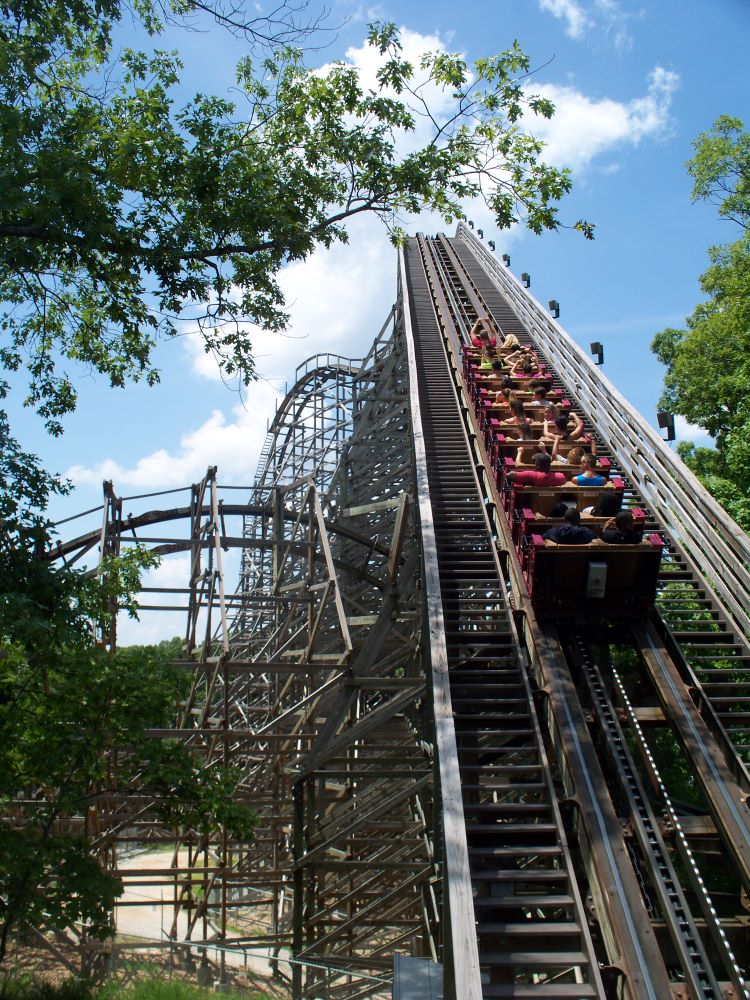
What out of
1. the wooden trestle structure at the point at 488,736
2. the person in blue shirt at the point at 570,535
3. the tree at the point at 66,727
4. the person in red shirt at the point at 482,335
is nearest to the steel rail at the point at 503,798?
the wooden trestle structure at the point at 488,736

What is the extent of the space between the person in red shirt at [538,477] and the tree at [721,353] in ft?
21.2

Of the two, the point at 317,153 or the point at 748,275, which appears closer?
the point at 317,153

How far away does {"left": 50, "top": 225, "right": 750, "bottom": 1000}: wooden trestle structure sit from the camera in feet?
16.4

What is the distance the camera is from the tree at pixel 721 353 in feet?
50.3

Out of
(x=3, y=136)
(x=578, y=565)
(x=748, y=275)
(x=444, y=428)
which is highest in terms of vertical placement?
(x=748, y=275)

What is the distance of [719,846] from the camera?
604 centimetres

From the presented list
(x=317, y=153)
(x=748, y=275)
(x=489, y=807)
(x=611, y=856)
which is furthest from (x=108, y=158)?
(x=748, y=275)

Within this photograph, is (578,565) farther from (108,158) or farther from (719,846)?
(108,158)

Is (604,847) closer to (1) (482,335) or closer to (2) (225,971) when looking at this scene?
(2) (225,971)

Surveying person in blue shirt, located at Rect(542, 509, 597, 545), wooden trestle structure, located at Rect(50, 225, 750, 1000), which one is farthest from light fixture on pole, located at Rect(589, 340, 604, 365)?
person in blue shirt, located at Rect(542, 509, 597, 545)

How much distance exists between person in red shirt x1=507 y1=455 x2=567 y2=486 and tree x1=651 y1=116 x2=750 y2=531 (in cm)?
647

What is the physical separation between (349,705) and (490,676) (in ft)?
7.88

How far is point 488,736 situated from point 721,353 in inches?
618

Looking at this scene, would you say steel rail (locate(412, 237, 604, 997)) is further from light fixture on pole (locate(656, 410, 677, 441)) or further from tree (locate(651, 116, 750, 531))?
tree (locate(651, 116, 750, 531))
